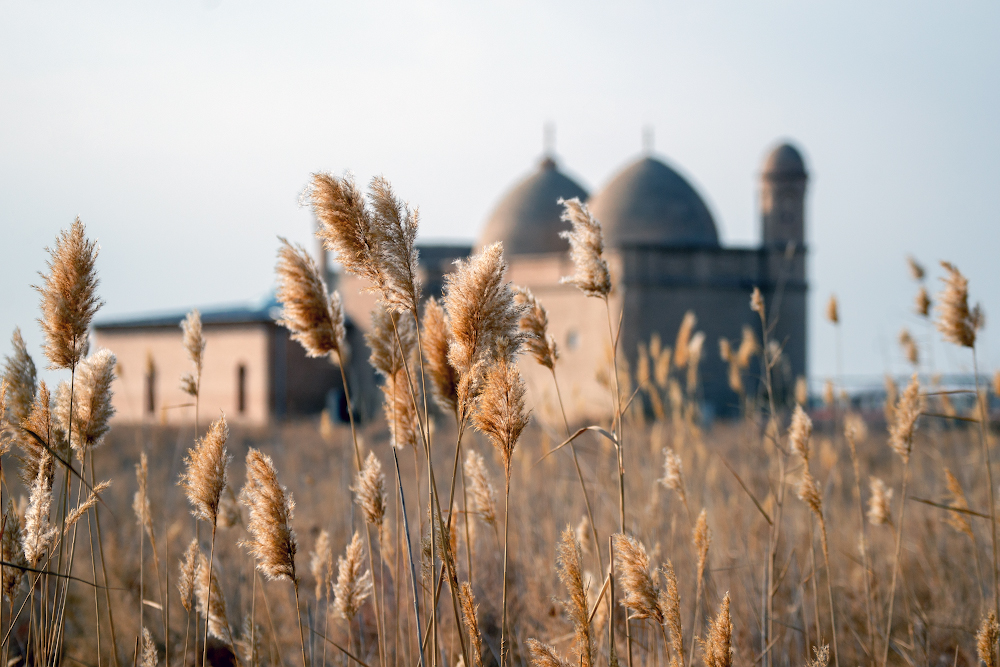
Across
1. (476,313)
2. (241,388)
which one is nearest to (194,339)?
(476,313)

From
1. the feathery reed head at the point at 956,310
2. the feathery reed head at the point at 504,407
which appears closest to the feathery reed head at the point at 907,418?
the feathery reed head at the point at 956,310

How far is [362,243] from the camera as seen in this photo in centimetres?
124

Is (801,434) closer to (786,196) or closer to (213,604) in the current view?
(213,604)

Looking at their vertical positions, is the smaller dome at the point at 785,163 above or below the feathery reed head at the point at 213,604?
above

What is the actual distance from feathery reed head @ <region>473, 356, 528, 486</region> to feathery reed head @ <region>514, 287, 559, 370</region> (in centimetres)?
17

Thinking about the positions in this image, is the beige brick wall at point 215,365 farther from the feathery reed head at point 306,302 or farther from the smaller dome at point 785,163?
the feathery reed head at point 306,302

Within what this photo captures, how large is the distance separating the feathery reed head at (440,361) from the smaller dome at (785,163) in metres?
17.7

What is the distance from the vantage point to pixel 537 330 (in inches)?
59.1

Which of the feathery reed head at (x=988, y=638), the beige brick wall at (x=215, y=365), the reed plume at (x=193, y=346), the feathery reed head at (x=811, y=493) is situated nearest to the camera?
the feathery reed head at (x=988, y=638)

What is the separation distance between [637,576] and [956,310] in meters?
1.14

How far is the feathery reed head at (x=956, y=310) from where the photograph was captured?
6.18 feet

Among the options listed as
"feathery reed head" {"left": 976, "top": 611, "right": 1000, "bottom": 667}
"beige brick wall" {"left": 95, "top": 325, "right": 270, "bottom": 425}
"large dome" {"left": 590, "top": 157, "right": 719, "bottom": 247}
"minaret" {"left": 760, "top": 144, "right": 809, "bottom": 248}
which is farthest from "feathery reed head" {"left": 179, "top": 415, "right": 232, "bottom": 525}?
"minaret" {"left": 760, "top": 144, "right": 809, "bottom": 248}

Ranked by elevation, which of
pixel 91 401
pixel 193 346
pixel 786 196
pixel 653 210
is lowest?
pixel 91 401

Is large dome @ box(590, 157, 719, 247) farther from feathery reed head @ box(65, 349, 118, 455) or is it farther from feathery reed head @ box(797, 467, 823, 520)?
feathery reed head @ box(65, 349, 118, 455)
